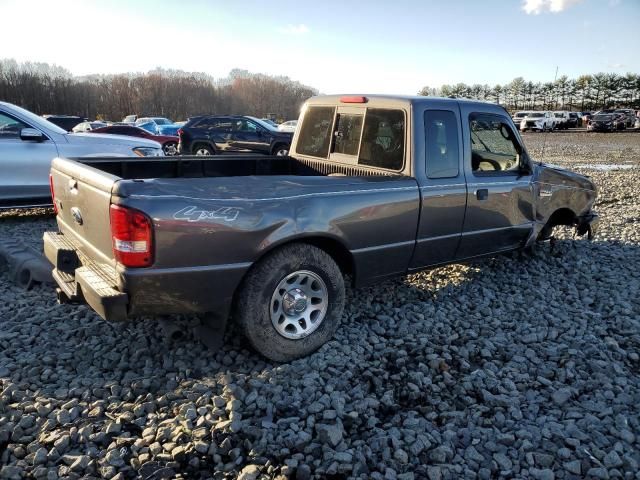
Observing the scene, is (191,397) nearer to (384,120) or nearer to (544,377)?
(544,377)

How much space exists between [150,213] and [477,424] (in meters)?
2.28

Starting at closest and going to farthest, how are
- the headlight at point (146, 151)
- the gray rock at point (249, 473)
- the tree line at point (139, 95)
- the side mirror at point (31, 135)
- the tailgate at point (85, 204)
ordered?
the gray rock at point (249, 473) < the tailgate at point (85, 204) < the side mirror at point (31, 135) < the headlight at point (146, 151) < the tree line at point (139, 95)

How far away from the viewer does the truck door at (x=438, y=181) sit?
3990mm

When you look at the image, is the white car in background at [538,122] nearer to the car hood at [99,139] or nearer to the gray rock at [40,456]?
the car hood at [99,139]

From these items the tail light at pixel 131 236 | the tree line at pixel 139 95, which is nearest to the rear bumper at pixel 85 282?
the tail light at pixel 131 236

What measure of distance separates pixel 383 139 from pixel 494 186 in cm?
123

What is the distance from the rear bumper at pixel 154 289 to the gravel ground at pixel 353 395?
54 centimetres

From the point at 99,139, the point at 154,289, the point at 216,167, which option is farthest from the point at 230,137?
the point at 154,289

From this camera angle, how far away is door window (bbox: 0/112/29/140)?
6.73 m

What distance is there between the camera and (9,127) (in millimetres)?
6785

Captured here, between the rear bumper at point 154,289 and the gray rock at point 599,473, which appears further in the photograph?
the rear bumper at point 154,289

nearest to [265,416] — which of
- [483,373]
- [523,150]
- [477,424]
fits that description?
[477,424]

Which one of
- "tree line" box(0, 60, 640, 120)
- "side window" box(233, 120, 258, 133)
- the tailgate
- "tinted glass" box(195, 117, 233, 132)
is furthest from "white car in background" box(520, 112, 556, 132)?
the tailgate

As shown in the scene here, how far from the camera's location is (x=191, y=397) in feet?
9.80
